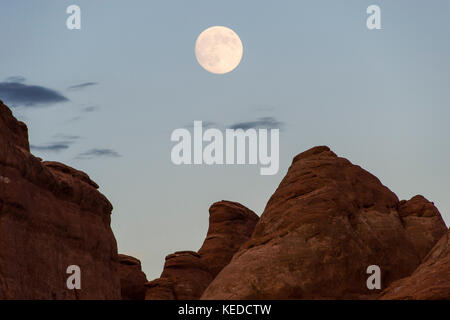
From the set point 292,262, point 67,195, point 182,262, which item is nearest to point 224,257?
point 182,262

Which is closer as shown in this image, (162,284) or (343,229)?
(343,229)

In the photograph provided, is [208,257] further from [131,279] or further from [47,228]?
[47,228]

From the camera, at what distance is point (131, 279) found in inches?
2965

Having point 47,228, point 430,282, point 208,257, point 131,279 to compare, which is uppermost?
point 47,228

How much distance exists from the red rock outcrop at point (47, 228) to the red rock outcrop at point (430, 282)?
19.1 m

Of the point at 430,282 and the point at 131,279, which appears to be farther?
the point at 131,279

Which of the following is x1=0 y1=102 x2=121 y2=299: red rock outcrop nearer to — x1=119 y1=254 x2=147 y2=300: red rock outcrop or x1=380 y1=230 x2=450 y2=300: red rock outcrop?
x1=119 y1=254 x2=147 y2=300: red rock outcrop

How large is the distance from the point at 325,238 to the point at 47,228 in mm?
16909

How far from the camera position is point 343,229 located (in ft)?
127

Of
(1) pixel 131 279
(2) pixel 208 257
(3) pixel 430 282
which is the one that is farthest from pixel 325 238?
(2) pixel 208 257

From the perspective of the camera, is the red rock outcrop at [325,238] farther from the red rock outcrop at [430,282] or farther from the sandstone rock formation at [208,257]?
the sandstone rock formation at [208,257]
